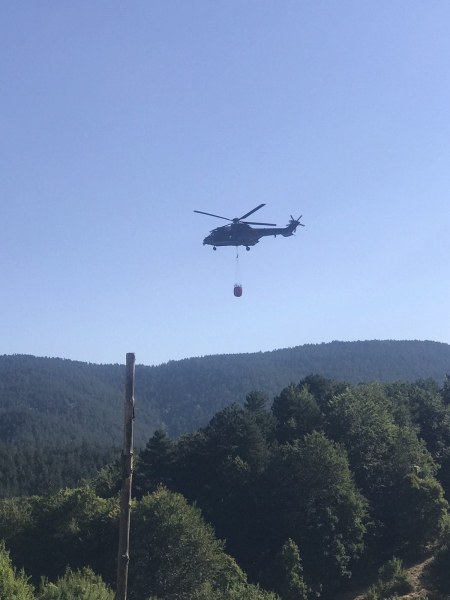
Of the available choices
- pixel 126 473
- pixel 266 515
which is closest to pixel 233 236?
pixel 266 515

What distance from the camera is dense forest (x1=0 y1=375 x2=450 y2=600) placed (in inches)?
1703

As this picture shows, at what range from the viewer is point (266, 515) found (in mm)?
57812

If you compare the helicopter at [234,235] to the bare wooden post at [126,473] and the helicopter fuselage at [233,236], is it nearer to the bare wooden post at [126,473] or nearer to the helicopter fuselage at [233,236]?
the helicopter fuselage at [233,236]

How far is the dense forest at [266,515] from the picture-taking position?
4325 cm

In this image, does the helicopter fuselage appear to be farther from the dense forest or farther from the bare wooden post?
the bare wooden post

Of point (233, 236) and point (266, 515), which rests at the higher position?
point (233, 236)

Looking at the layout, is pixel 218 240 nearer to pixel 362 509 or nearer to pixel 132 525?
pixel 132 525

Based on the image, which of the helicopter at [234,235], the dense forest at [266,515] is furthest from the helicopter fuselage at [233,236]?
the dense forest at [266,515]

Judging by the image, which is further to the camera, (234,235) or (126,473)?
(234,235)

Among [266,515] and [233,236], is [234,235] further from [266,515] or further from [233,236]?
[266,515]

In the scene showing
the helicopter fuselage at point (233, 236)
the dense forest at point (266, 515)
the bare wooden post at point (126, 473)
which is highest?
the helicopter fuselage at point (233, 236)

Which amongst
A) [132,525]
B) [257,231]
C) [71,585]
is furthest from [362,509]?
[71,585]

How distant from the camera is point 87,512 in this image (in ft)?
176

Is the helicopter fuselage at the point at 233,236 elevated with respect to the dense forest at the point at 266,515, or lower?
elevated
